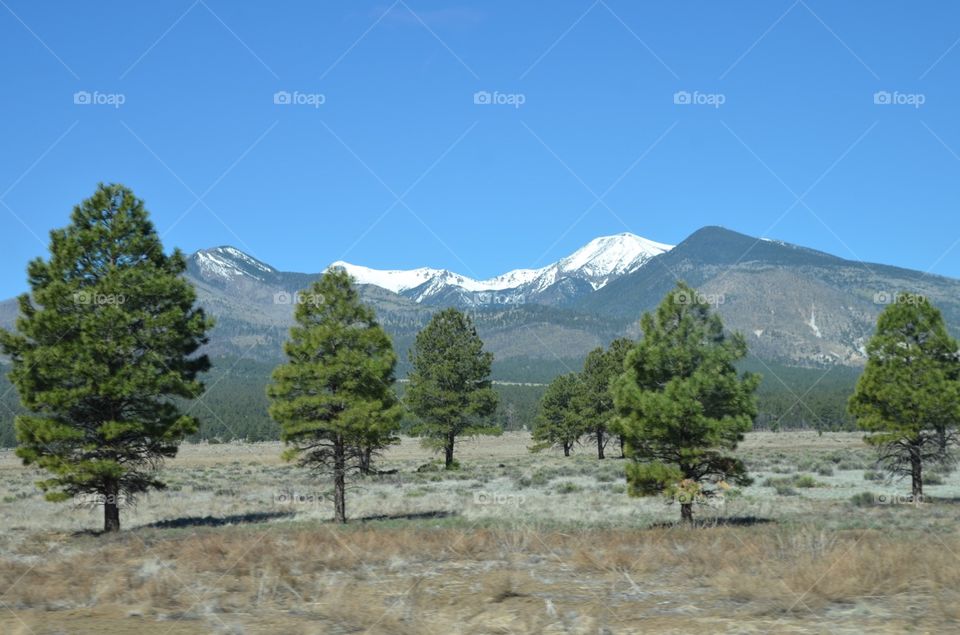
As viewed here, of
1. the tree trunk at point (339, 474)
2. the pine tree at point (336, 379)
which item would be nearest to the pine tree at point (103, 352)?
the pine tree at point (336, 379)

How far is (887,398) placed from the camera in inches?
1229

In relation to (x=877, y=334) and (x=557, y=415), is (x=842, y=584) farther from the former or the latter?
(x=557, y=415)

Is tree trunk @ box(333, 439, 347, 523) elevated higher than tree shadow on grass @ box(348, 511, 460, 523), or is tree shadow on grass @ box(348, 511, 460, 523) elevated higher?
tree trunk @ box(333, 439, 347, 523)

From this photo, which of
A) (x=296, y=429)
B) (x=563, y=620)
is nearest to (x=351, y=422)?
(x=296, y=429)

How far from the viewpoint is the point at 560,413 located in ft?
246

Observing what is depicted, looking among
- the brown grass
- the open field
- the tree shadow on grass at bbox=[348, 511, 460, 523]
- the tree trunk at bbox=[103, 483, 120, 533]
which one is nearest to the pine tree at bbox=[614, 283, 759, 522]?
the open field

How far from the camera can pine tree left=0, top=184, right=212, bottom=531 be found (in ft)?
77.4

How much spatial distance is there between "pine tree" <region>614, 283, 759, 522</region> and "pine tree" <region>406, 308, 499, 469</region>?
2982 centimetres

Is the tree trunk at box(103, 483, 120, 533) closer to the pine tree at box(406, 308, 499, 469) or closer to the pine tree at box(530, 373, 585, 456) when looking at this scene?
the pine tree at box(406, 308, 499, 469)

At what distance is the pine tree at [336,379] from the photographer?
26.7 metres

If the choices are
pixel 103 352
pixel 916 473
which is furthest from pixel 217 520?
pixel 916 473

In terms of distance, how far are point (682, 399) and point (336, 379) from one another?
11757mm

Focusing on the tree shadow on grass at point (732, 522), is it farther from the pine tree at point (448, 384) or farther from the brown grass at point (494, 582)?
the pine tree at point (448, 384)

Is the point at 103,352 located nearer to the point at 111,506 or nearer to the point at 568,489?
the point at 111,506
